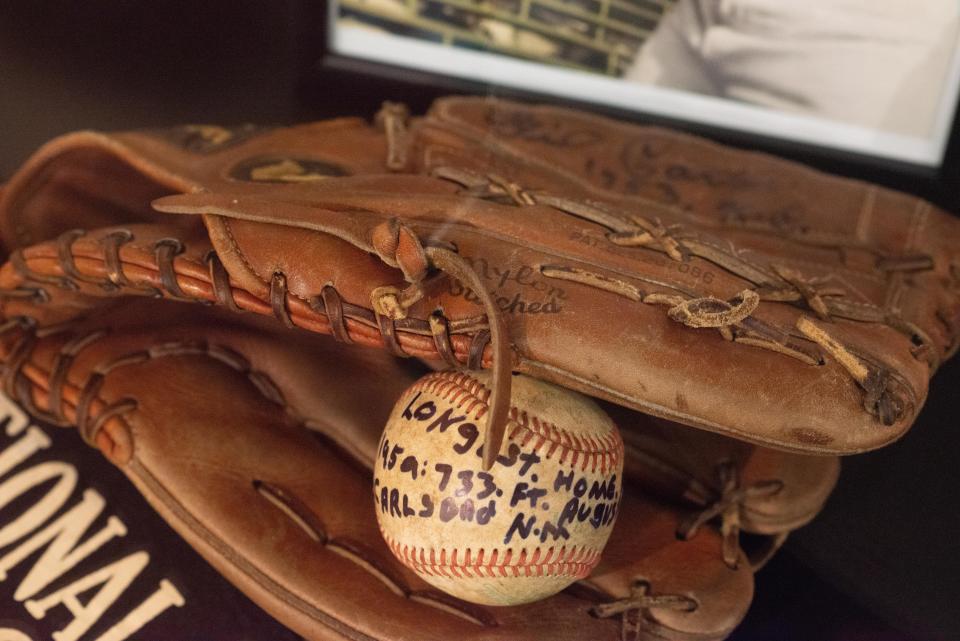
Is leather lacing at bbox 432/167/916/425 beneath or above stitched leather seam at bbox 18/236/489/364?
above

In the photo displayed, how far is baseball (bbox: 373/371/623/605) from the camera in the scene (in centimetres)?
85

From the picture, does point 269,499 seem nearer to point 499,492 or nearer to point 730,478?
point 499,492

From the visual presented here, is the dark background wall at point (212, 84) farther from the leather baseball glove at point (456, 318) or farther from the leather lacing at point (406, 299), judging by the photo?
Answer: the leather lacing at point (406, 299)

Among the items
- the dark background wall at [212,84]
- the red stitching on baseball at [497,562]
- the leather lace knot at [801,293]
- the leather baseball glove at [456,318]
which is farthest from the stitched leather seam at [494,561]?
the dark background wall at [212,84]

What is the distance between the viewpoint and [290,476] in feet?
3.61

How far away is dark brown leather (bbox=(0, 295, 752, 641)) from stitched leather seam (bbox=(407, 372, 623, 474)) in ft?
0.68

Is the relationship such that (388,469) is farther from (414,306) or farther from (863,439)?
(863,439)

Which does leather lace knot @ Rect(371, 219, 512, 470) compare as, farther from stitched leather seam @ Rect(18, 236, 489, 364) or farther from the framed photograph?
the framed photograph

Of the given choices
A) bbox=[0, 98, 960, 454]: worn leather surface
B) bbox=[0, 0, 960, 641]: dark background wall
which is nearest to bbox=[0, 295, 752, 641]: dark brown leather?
bbox=[0, 98, 960, 454]: worn leather surface

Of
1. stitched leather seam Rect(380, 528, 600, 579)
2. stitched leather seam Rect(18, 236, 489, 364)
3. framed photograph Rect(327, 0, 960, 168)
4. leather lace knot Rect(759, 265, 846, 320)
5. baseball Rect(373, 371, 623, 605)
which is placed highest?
framed photograph Rect(327, 0, 960, 168)

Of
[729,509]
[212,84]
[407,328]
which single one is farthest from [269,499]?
[212,84]

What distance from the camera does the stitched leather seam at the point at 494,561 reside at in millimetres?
859

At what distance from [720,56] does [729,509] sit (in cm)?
97

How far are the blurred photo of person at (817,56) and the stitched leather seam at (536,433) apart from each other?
1006 mm
